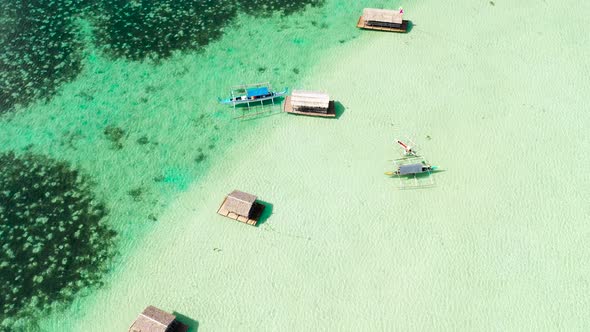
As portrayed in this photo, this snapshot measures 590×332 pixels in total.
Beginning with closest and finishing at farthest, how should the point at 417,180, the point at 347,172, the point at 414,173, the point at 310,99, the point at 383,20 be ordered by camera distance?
the point at 417,180 < the point at 414,173 < the point at 347,172 < the point at 310,99 < the point at 383,20

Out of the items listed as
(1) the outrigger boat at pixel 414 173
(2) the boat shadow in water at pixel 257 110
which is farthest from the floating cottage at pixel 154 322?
(1) the outrigger boat at pixel 414 173

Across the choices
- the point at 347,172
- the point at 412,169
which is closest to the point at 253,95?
the point at 347,172

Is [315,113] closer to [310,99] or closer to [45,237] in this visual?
[310,99]

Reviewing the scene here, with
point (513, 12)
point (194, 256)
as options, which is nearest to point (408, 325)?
point (194, 256)

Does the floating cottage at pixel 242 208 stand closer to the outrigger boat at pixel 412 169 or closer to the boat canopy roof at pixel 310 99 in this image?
the boat canopy roof at pixel 310 99

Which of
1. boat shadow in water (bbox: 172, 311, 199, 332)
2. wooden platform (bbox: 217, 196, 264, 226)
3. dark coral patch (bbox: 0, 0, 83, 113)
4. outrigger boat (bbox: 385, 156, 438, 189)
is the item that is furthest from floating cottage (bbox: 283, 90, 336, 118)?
dark coral patch (bbox: 0, 0, 83, 113)

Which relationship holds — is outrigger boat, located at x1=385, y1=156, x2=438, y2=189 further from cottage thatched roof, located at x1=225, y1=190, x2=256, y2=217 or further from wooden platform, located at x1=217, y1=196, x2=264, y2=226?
cottage thatched roof, located at x1=225, y1=190, x2=256, y2=217
